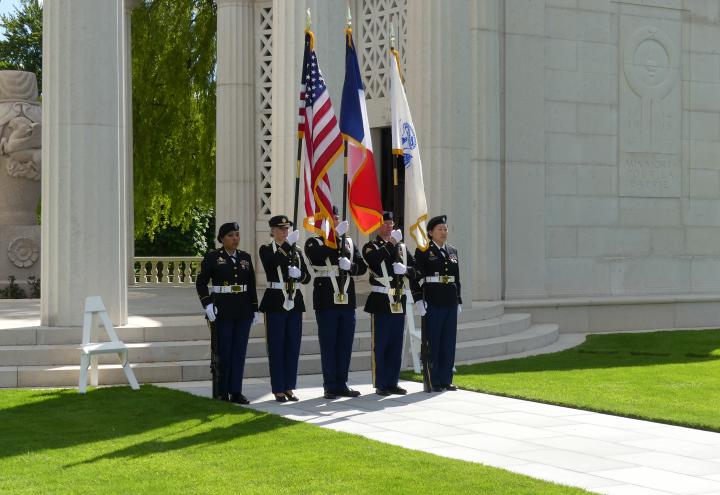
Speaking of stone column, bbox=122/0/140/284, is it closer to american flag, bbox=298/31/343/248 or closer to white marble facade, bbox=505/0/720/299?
white marble facade, bbox=505/0/720/299

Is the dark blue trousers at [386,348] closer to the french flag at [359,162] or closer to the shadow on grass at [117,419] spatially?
the french flag at [359,162]

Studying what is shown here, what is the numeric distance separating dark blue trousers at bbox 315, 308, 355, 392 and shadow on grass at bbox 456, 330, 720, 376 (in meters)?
2.44

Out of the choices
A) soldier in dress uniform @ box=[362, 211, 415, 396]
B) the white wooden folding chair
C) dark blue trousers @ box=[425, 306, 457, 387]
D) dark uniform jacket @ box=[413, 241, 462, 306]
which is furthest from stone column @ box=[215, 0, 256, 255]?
soldier in dress uniform @ box=[362, 211, 415, 396]

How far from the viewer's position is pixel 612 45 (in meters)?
23.2

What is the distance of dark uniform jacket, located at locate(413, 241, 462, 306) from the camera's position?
1433cm

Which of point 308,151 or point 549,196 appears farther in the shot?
point 549,196

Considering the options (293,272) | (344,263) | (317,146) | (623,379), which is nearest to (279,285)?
(293,272)

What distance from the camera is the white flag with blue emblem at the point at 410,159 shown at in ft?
46.8

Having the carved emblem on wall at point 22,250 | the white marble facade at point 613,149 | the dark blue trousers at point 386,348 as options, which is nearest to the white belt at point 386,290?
the dark blue trousers at point 386,348

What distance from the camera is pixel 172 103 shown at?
33844 millimetres

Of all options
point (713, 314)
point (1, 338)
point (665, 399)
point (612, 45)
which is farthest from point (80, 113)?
point (713, 314)

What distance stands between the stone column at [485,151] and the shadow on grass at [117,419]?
880cm

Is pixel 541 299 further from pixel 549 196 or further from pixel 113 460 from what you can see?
pixel 113 460

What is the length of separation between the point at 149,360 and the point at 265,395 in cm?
199
